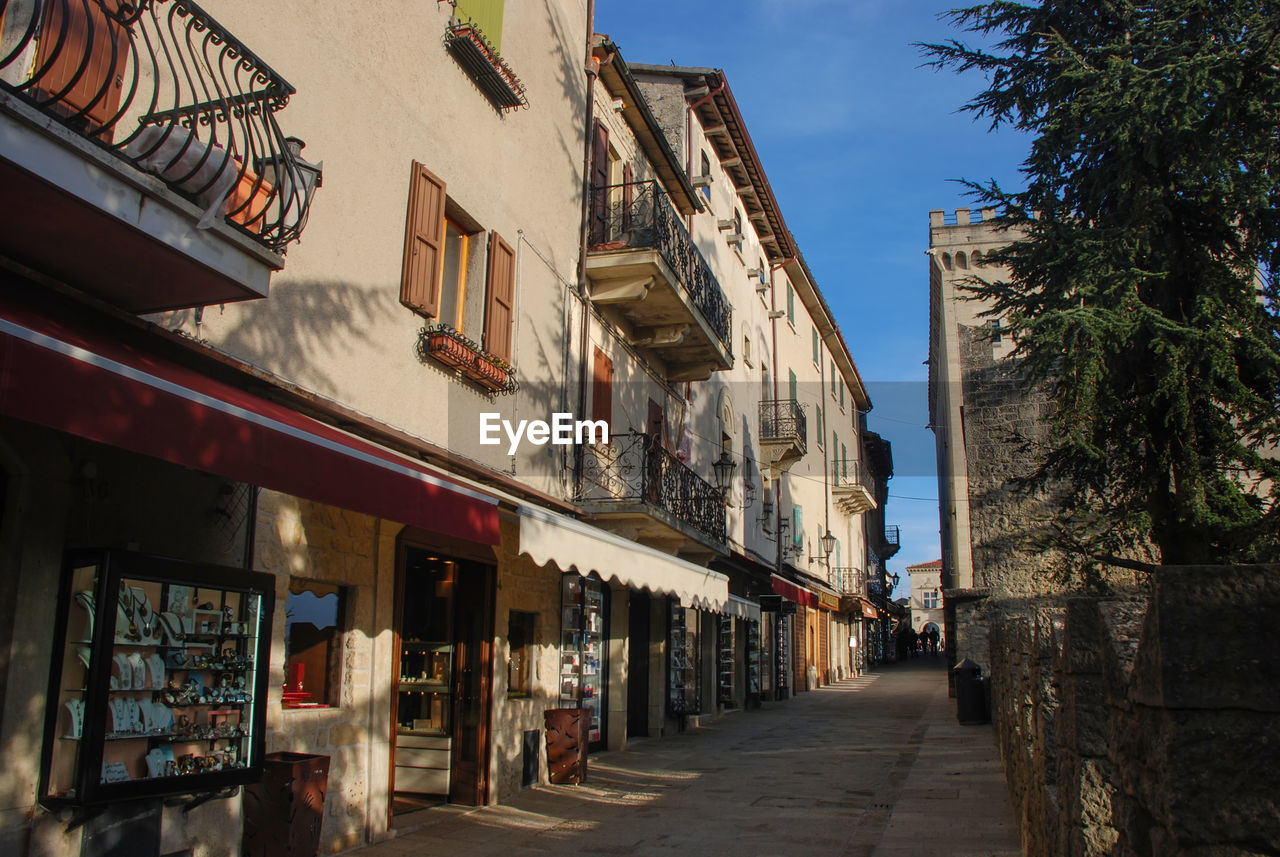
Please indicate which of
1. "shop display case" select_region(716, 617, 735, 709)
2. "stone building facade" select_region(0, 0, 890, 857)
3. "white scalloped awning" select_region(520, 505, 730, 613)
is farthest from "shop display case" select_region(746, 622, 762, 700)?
"white scalloped awning" select_region(520, 505, 730, 613)

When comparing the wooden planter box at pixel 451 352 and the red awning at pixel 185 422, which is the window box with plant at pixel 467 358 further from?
the red awning at pixel 185 422

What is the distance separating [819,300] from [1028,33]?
2186cm

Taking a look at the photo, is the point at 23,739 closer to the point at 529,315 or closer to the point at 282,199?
the point at 282,199

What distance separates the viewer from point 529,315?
39.2 ft

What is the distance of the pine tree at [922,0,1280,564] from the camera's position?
10.4 meters

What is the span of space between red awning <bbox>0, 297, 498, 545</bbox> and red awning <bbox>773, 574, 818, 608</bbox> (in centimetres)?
1421

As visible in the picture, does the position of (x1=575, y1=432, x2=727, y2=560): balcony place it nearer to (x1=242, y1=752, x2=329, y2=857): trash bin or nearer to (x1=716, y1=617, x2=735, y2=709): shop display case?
(x1=716, y1=617, x2=735, y2=709): shop display case

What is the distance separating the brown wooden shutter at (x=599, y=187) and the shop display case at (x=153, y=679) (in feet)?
28.8

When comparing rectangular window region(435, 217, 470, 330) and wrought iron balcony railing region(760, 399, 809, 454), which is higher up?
wrought iron balcony railing region(760, 399, 809, 454)

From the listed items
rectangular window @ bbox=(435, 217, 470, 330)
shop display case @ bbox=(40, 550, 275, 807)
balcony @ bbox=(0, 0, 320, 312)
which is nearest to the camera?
balcony @ bbox=(0, 0, 320, 312)

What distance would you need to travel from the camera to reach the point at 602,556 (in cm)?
906

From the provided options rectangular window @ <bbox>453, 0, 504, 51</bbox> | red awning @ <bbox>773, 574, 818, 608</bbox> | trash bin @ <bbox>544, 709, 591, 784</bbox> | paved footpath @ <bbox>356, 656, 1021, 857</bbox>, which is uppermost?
rectangular window @ <bbox>453, 0, 504, 51</bbox>

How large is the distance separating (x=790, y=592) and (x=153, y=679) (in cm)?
1635

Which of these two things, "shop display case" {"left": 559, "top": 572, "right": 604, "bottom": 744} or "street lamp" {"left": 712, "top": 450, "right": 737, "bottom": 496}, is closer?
"shop display case" {"left": 559, "top": 572, "right": 604, "bottom": 744}
